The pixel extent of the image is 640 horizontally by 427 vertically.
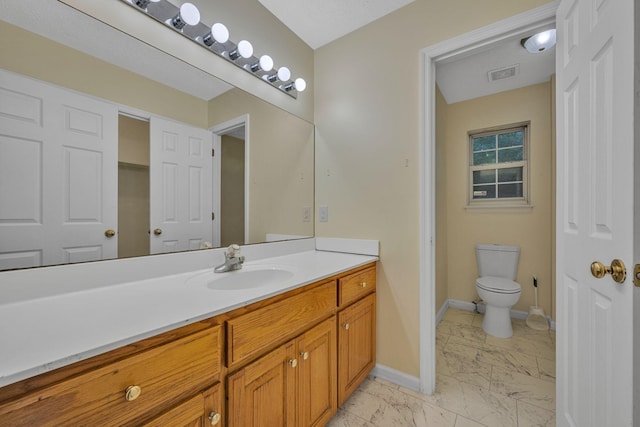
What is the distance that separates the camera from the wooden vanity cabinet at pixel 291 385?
83 cm

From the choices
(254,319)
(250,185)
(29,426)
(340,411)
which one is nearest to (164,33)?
(250,185)

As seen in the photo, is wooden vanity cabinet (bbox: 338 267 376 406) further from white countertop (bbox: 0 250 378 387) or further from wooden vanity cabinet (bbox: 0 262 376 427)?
white countertop (bbox: 0 250 378 387)

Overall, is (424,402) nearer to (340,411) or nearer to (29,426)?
(340,411)

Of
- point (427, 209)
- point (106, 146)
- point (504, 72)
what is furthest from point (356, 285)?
point (504, 72)

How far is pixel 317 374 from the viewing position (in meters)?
1.15

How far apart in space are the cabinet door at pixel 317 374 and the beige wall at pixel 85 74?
1.19m

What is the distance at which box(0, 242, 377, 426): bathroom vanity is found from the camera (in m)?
0.51

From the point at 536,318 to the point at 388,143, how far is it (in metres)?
2.33

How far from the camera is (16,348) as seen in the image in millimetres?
515

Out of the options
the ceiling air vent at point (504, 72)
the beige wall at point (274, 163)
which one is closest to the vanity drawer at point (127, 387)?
the beige wall at point (274, 163)

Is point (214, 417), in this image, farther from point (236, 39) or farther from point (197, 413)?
point (236, 39)

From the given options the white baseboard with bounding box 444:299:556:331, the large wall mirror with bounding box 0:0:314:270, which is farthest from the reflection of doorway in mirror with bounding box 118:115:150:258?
the white baseboard with bounding box 444:299:556:331

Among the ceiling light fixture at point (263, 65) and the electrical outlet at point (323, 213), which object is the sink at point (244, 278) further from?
the ceiling light fixture at point (263, 65)

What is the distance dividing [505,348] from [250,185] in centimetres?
233
